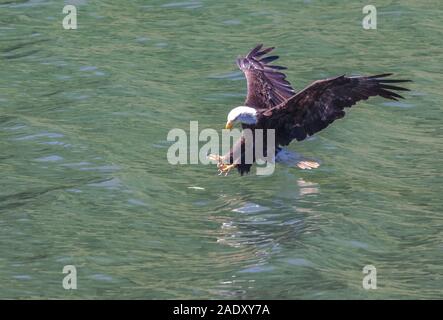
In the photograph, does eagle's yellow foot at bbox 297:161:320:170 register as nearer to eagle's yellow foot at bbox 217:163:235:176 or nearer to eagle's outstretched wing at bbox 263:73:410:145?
eagle's outstretched wing at bbox 263:73:410:145

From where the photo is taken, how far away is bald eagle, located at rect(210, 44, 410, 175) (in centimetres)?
1520

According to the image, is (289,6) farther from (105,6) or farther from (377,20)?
(105,6)

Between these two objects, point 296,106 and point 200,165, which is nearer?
point 296,106

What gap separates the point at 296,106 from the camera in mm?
15602

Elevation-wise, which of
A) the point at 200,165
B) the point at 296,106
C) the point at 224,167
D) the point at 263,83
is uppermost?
the point at 263,83

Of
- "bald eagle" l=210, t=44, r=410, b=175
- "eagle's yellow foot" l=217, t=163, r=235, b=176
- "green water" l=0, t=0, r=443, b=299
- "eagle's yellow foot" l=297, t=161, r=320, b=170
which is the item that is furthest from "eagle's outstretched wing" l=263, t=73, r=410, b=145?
"green water" l=0, t=0, r=443, b=299

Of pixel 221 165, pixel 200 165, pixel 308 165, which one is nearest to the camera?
pixel 308 165

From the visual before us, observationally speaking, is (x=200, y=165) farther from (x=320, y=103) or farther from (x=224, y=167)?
(x=320, y=103)

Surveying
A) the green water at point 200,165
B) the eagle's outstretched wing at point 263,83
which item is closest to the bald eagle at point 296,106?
the eagle's outstretched wing at point 263,83

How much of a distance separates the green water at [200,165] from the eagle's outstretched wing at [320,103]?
0.94m

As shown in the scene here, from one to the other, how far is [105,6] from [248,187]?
7158 millimetres

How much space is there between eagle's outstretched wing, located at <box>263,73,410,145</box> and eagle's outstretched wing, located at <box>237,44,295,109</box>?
95 centimetres

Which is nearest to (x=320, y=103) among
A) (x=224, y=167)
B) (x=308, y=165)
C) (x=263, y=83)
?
(x=308, y=165)

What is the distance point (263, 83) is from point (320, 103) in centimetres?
220
